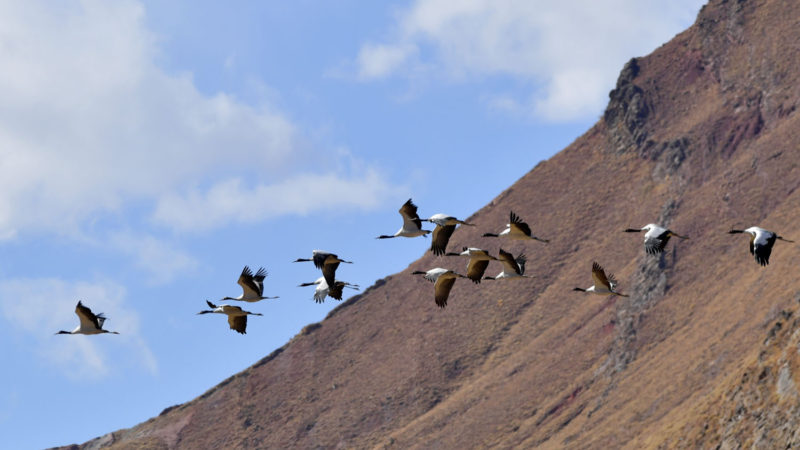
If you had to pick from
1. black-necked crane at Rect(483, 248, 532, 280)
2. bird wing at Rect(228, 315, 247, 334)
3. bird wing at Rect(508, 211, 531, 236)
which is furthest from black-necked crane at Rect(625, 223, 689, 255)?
bird wing at Rect(228, 315, 247, 334)

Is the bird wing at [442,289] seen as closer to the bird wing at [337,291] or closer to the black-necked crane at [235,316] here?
the bird wing at [337,291]

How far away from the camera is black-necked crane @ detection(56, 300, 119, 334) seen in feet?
112

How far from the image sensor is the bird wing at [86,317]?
34094 mm

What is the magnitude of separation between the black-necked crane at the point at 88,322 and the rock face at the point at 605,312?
40.2 metres

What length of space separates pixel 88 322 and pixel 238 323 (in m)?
4.23

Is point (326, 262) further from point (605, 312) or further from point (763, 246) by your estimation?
point (605, 312)

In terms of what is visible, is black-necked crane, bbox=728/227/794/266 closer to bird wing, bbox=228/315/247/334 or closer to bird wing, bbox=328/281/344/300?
bird wing, bbox=328/281/344/300

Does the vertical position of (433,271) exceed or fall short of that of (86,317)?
it falls short

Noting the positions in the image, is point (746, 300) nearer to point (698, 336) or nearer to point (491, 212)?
point (698, 336)

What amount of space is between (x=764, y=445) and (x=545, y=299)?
54.8 meters

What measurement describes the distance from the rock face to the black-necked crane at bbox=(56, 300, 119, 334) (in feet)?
132

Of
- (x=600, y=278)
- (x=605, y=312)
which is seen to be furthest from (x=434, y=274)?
(x=605, y=312)

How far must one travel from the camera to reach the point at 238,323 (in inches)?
1438

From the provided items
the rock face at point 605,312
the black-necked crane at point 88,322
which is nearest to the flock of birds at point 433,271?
the black-necked crane at point 88,322
